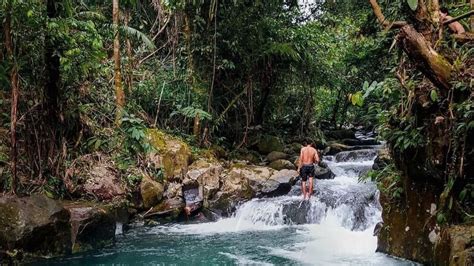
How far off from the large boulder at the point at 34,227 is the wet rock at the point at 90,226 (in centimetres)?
19

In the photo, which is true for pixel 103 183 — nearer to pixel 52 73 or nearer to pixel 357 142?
pixel 52 73

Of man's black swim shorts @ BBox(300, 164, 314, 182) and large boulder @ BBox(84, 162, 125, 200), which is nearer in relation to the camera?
large boulder @ BBox(84, 162, 125, 200)

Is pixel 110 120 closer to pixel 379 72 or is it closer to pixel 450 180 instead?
pixel 450 180

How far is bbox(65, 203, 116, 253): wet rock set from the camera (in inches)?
303

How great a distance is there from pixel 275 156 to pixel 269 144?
0.92 meters

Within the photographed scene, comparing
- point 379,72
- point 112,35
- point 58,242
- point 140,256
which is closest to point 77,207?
point 58,242

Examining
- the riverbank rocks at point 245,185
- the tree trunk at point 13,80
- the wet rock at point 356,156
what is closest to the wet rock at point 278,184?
the riverbank rocks at point 245,185

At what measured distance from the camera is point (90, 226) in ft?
25.8

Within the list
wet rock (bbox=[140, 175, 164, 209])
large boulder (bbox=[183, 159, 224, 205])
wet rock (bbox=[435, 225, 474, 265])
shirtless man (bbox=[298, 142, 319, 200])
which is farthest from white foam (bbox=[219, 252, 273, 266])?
shirtless man (bbox=[298, 142, 319, 200])

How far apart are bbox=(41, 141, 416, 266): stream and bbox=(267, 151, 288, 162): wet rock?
2132 mm

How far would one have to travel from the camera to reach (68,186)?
29.6 ft

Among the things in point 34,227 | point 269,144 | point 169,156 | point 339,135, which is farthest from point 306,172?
point 339,135

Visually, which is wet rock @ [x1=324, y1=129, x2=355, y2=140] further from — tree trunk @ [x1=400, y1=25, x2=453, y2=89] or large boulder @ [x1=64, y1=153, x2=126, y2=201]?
tree trunk @ [x1=400, y1=25, x2=453, y2=89]

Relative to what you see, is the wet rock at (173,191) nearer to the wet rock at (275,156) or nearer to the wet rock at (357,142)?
the wet rock at (275,156)
